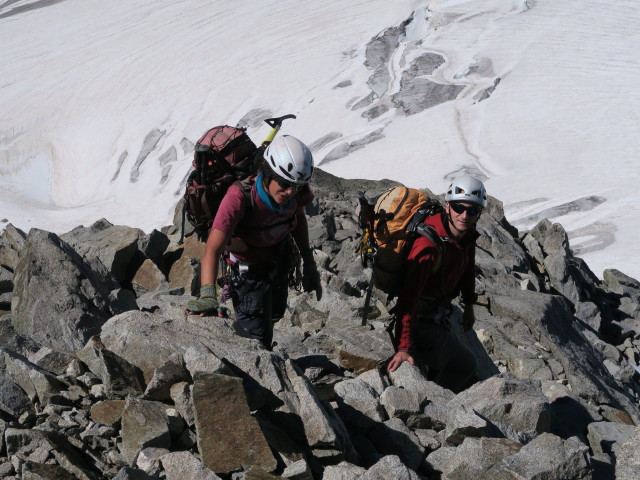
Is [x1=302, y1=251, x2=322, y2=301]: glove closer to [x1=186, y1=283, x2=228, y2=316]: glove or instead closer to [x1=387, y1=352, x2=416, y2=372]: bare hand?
[x1=387, y1=352, x2=416, y2=372]: bare hand

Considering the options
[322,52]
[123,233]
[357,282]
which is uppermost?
[123,233]

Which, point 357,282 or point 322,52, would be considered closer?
point 357,282

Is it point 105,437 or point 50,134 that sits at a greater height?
point 105,437

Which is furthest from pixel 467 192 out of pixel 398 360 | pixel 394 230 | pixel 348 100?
pixel 348 100

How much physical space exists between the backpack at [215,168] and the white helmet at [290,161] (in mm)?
592

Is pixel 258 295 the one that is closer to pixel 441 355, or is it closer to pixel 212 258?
pixel 212 258

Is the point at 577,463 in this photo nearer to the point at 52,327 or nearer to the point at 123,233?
the point at 52,327

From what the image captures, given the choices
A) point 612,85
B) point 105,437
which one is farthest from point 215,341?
point 612,85

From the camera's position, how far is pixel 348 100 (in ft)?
170

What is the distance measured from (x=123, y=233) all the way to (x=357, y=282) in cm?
427

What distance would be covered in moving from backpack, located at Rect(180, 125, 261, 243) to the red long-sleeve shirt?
5.34 ft

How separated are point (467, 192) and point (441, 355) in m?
1.70

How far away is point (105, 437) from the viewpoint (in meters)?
5.76

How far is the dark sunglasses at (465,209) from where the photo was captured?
6.97 metres
